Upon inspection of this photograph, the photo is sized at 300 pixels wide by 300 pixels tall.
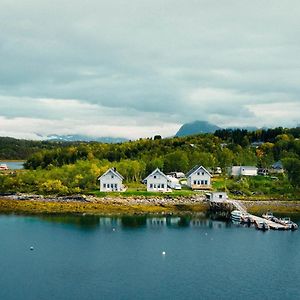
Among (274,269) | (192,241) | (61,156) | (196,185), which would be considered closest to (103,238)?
(192,241)

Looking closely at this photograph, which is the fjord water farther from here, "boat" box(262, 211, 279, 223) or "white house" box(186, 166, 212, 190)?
"white house" box(186, 166, 212, 190)

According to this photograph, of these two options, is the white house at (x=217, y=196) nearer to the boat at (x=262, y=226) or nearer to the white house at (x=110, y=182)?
the boat at (x=262, y=226)

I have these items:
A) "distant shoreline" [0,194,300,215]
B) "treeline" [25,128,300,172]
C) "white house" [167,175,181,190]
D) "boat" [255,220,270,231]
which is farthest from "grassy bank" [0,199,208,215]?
"treeline" [25,128,300,172]

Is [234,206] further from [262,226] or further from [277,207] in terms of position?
[262,226]

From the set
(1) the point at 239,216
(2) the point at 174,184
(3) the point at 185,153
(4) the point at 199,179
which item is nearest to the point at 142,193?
(2) the point at 174,184

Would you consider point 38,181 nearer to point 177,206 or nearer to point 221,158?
point 177,206
